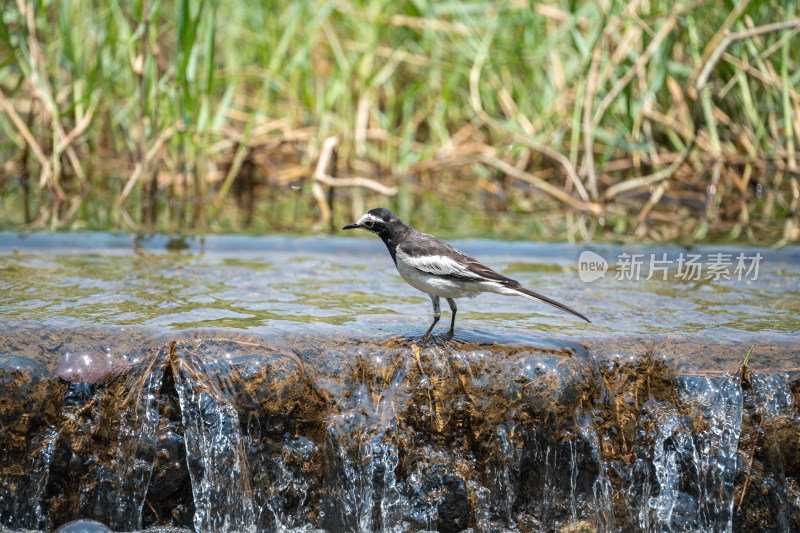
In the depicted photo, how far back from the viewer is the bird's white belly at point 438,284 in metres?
3.81

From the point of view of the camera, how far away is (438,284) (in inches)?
150

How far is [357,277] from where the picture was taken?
5324 mm

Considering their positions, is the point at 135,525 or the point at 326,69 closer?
the point at 135,525

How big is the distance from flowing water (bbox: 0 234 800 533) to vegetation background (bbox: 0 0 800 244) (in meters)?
3.02

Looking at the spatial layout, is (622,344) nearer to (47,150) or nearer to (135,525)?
(135,525)

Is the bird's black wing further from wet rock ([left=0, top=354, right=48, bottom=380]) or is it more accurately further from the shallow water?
wet rock ([left=0, top=354, right=48, bottom=380])

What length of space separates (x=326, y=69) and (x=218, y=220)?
152 inches

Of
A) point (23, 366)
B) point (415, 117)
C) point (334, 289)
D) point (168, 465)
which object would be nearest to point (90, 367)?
point (23, 366)

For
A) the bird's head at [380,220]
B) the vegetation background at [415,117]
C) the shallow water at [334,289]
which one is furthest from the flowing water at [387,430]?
the vegetation background at [415,117]

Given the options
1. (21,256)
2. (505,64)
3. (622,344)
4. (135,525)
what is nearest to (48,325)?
(135,525)

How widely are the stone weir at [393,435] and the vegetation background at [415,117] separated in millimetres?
3079

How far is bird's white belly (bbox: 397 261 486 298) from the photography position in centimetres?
381

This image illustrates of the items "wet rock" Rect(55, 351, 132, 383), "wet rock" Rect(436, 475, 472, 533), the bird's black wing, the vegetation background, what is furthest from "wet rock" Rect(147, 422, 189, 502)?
the vegetation background

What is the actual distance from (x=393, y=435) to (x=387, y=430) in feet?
0.11
